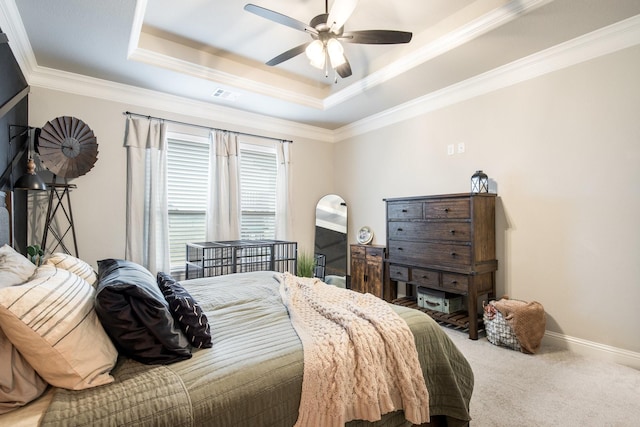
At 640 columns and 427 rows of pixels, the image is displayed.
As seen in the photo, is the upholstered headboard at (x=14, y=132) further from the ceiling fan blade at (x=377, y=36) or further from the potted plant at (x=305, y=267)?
the potted plant at (x=305, y=267)

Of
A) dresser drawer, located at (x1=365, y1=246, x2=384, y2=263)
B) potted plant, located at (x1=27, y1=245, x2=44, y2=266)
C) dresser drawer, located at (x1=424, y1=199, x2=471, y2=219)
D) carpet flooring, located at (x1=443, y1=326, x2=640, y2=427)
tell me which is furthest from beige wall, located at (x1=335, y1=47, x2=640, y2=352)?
potted plant, located at (x1=27, y1=245, x2=44, y2=266)

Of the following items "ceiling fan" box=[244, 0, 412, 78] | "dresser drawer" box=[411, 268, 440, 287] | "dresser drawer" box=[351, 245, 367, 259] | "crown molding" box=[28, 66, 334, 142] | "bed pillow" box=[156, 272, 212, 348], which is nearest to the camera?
"bed pillow" box=[156, 272, 212, 348]

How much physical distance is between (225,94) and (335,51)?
1.87 m

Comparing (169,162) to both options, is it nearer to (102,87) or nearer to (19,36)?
(102,87)

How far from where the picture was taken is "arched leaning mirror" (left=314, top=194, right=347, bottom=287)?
5.06 metres

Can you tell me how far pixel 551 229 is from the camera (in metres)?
2.92

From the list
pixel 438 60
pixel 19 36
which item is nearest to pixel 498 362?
pixel 438 60

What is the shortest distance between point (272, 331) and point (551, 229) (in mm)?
2755

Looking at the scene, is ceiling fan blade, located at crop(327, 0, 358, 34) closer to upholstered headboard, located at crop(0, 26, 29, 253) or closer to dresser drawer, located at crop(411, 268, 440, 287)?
upholstered headboard, located at crop(0, 26, 29, 253)

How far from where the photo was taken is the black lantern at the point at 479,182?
3260mm

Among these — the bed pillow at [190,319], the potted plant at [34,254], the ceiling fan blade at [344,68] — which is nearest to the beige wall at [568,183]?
the ceiling fan blade at [344,68]

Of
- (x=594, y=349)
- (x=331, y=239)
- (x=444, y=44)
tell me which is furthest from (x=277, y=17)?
(x=594, y=349)

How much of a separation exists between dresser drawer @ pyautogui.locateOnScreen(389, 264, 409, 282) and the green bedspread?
1966 mm

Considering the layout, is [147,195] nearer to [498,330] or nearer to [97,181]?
[97,181]
